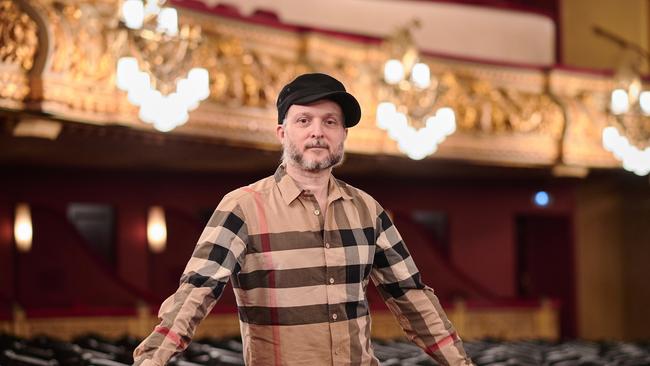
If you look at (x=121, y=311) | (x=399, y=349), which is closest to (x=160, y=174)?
(x=121, y=311)

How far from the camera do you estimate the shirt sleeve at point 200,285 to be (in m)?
2.04

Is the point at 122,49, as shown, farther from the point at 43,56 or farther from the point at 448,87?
the point at 448,87

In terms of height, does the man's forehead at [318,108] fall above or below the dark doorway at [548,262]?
above

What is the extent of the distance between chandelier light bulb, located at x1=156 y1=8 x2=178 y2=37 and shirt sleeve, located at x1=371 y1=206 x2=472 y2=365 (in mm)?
4692

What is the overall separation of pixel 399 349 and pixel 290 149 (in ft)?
13.9

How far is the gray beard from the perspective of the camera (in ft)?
7.43

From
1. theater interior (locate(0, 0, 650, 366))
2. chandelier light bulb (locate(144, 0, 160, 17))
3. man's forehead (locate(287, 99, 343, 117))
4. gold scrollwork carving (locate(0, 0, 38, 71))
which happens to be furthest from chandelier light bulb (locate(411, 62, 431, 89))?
man's forehead (locate(287, 99, 343, 117))

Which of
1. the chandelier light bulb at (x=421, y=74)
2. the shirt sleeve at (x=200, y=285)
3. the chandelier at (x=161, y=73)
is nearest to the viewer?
the shirt sleeve at (x=200, y=285)

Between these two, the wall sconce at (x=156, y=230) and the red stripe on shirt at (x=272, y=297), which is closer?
the red stripe on shirt at (x=272, y=297)

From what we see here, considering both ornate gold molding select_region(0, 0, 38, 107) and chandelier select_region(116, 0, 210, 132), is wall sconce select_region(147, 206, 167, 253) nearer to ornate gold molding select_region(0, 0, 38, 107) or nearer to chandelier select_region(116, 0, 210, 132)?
chandelier select_region(116, 0, 210, 132)

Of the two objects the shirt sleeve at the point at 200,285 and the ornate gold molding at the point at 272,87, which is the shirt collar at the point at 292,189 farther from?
the ornate gold molding at the point at 272,87

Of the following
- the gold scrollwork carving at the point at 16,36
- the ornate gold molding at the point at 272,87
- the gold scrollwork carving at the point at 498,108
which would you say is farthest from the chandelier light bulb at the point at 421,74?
the gold scrollwork carving at the point at 16,36

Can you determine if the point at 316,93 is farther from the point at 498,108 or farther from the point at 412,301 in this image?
the point at 498,108

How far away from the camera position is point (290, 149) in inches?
90.0
